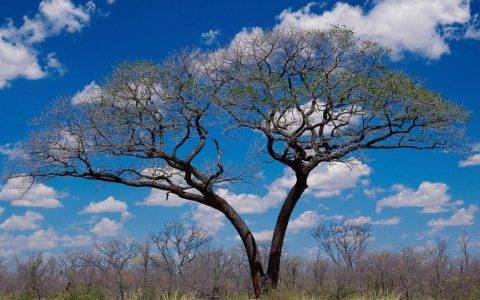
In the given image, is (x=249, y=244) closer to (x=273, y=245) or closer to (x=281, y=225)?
(x=273, y=245)

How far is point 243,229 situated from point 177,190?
9.79ft

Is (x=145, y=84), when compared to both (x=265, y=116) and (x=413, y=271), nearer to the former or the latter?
(x=265, y=116)

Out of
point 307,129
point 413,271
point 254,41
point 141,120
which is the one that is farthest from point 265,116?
point 413,271

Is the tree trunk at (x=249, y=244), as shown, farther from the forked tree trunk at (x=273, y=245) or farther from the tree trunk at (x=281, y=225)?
the tree trunk at (x=281, y=225)

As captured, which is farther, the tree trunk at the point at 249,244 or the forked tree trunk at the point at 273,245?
the tree trunk at the point at 249,244

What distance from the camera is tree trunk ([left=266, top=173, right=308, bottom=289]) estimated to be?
74.5 ft

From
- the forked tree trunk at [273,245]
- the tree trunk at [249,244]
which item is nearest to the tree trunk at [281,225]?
the forked tree trunk at [273,245]

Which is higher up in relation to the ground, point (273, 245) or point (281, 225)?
point (281, 225)

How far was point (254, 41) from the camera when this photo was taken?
2400 centimetres

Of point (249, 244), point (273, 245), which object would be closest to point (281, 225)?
point (273, 245)

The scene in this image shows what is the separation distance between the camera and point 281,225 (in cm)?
2306

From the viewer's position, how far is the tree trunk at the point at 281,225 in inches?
894

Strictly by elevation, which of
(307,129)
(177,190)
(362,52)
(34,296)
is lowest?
(34,296)

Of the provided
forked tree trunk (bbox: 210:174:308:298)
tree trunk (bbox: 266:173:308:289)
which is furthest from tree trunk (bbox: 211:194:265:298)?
tree trunk (bbox: 266:173:308:289)
